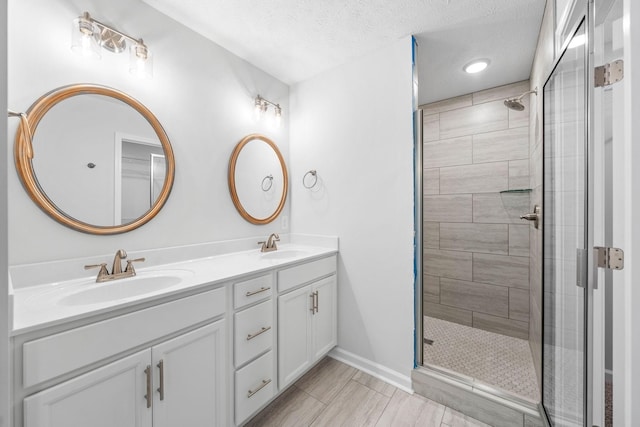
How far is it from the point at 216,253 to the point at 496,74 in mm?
2730

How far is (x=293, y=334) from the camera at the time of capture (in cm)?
167

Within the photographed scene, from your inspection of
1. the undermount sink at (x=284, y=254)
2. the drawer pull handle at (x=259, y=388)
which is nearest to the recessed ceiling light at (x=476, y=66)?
the undermount sink at (x=284, y=254)

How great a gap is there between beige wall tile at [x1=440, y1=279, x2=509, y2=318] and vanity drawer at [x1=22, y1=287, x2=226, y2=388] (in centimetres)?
237

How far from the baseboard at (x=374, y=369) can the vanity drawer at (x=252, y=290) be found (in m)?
0.98

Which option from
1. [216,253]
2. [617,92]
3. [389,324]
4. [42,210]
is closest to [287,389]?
[389,324]

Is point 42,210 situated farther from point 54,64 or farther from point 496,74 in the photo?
point 496,74

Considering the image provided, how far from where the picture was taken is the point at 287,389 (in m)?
1.74

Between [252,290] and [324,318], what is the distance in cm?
78

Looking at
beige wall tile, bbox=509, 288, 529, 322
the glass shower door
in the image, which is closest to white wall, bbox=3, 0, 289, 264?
the glass shower door

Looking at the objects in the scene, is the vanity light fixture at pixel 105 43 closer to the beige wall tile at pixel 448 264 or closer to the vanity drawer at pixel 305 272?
the vanity drawer at pixel 305 272

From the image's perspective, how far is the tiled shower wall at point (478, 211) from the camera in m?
2.28

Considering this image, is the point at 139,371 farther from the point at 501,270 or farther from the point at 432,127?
the point at 432,127

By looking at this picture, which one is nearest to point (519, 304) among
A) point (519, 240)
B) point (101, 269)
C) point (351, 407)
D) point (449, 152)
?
point (519, 240)

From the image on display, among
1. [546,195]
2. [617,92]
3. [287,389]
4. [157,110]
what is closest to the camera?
[617,92]
